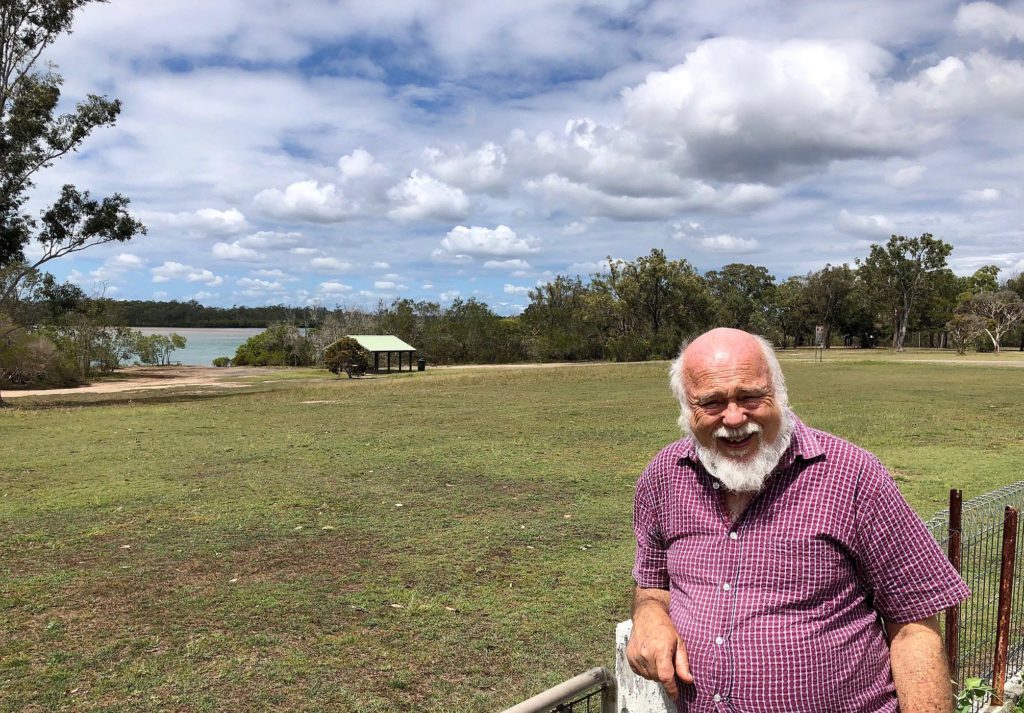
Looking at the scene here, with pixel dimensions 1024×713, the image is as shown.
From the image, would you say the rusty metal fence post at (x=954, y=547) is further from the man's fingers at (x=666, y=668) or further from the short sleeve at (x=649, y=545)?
the man's fingers at (x=666, y=668)

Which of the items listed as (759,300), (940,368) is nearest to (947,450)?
(940,368)

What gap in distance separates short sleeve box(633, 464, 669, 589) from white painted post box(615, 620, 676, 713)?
0.49ft

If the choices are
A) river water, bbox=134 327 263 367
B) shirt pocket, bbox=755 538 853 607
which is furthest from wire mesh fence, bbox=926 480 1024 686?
river water, bbox=134 327 263 367

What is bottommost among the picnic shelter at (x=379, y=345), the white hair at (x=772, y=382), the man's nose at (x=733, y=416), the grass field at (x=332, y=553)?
the grass field at (x=332, y=553)

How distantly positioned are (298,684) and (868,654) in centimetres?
329

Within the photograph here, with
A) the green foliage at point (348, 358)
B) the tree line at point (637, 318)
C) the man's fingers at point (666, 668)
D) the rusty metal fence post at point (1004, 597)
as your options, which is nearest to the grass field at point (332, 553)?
the rusty metal fence post at point (1004, 597)

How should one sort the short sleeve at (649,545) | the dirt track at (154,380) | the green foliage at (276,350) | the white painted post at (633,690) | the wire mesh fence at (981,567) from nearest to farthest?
1. the white painted post at (633,690)
2. the short sleeve at (649,545)
3. the wire mesh fence at (981,567)
4. the dirt track at (154,380)
5. the green foliage at (276,350)

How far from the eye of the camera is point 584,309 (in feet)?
208

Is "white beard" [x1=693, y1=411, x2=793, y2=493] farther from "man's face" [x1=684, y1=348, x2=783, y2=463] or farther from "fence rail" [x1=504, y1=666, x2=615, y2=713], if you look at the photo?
"fence rail" [x1=504, y1=666, x2=615, y2=713]

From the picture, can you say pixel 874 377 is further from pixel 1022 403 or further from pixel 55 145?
pixel 55 145

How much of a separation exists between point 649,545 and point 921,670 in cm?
79

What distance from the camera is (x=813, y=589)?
197 centimetres

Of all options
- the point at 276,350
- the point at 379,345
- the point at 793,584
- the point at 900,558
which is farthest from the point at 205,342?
the point at 900,558

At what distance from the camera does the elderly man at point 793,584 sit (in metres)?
1.96
